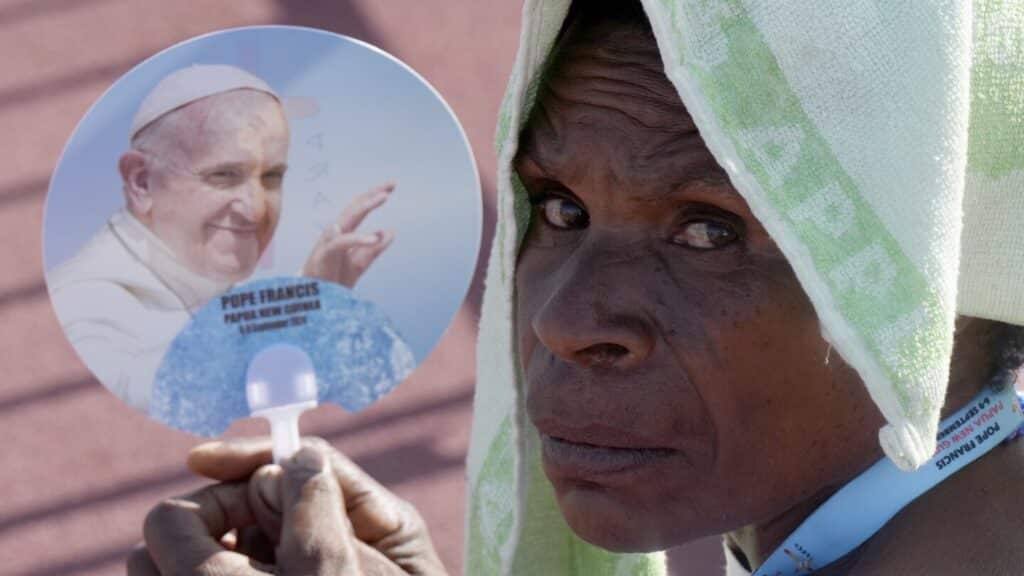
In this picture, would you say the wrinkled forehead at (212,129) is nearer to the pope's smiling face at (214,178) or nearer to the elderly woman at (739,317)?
the pope's smiling face at (214,178)

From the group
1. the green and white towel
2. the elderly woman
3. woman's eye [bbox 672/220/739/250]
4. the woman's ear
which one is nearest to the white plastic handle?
the woman's ear

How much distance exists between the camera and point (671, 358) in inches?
51.9

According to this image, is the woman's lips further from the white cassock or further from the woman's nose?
the white cassock

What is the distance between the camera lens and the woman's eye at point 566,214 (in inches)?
57.1

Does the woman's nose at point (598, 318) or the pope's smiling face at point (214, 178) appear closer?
the woman's nose at point (598, 318)

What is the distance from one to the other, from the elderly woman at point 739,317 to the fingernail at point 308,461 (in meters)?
0.53

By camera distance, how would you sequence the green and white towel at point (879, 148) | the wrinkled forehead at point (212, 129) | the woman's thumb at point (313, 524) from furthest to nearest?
the wrinkled forehead at point (212, 129), the woman's thumb at point (313, 524), the green and white towel at point (879, 148)

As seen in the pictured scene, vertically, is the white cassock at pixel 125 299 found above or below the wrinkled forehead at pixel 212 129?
below

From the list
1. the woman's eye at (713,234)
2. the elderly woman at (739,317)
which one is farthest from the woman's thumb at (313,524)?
the woman's eye at (713,234)

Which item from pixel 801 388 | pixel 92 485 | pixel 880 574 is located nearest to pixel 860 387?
pixel 801 388

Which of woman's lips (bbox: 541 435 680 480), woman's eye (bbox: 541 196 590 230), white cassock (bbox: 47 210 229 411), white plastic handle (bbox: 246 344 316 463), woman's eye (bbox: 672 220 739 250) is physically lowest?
woman's lips (bbox: 541 435 680 480)

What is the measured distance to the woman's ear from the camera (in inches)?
76.2

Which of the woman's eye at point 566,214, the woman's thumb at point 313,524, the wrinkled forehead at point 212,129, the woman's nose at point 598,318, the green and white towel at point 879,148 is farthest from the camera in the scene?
the wrinkled forehead at point 212,129

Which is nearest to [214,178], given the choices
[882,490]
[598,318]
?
[598,318]
